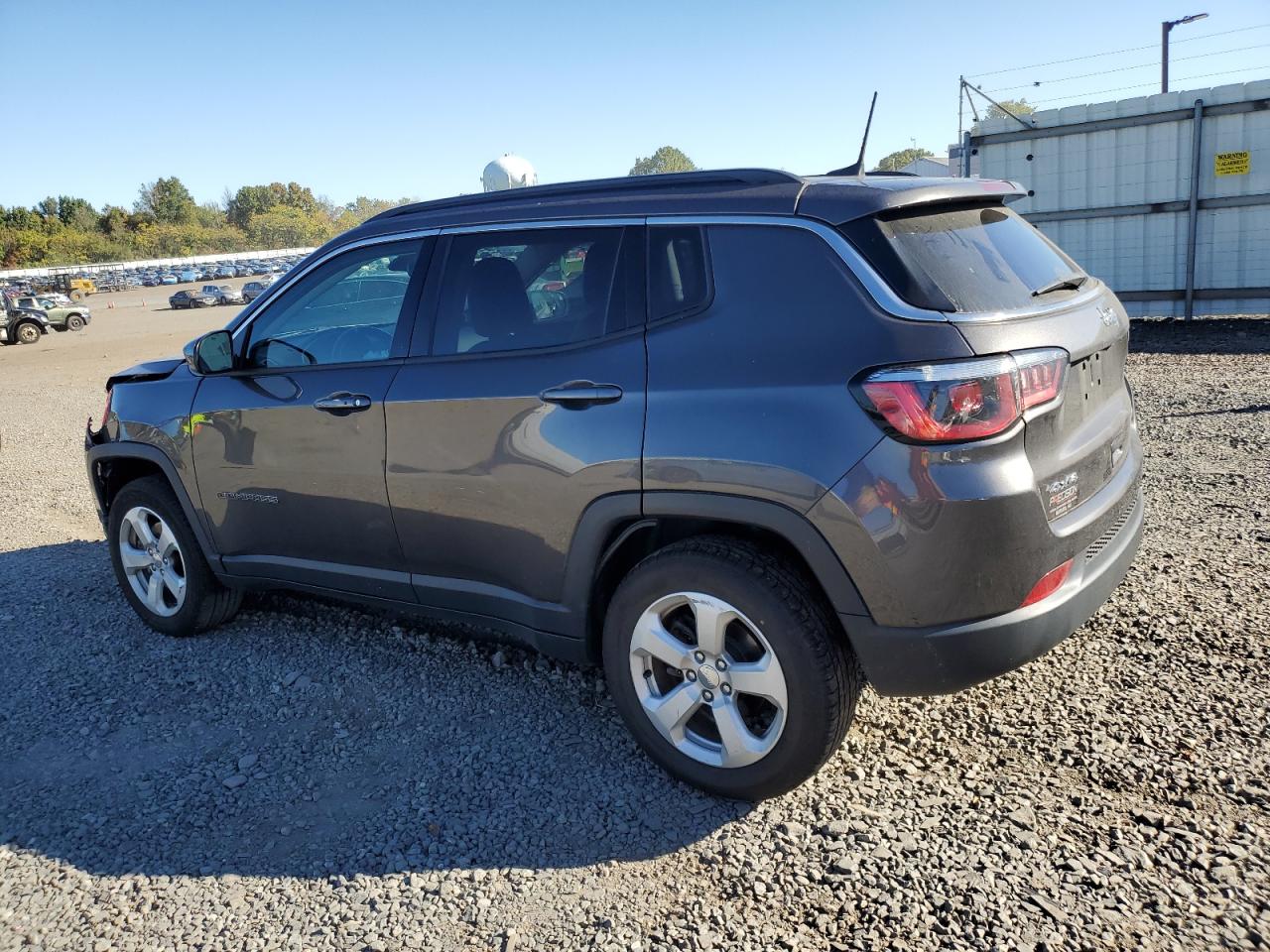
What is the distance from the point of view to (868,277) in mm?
2740

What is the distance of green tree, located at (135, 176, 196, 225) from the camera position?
12662cm

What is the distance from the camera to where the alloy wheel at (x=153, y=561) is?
15.3ft

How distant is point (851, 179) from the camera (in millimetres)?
3158

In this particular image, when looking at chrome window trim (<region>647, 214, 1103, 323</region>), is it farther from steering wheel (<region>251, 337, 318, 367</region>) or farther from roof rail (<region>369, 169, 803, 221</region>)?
steering wheel (<region>251, 337, 318, 367</region>)

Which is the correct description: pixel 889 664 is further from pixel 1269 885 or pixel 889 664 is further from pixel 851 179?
pixel 851 179

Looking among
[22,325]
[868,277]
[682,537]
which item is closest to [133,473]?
[682,537]

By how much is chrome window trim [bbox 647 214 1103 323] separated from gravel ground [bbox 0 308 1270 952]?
4.69ft

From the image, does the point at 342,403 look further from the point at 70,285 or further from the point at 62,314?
the point at 70,285

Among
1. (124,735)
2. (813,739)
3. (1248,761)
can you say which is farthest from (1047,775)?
(124,735)

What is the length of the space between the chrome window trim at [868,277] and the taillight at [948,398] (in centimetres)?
15

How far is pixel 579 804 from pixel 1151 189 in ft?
42.6

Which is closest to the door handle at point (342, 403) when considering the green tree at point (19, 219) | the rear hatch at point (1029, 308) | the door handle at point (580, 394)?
the door handle at point (580, 394)

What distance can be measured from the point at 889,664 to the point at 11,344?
35351 millimetres

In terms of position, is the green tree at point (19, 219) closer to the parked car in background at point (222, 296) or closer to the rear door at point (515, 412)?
the parked car in background at point (222, 296)
